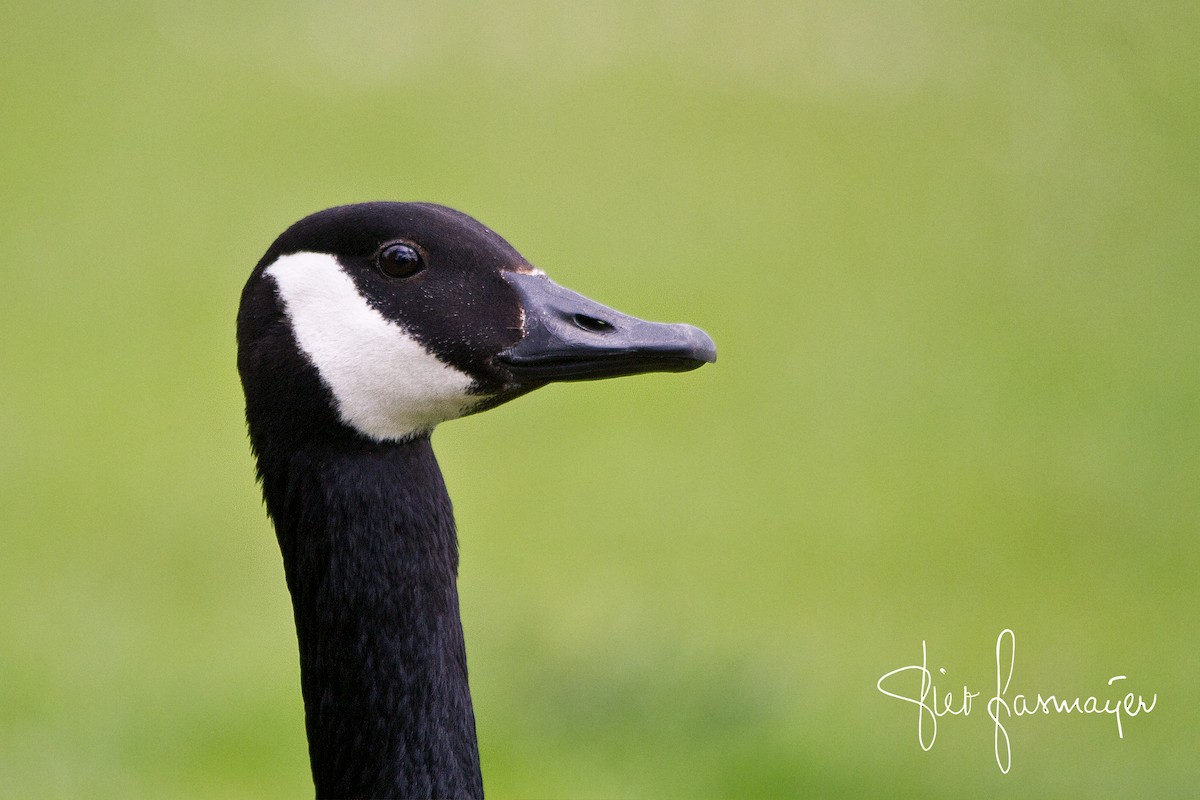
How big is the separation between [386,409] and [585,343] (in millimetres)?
264

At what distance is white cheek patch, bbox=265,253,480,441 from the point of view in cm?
174

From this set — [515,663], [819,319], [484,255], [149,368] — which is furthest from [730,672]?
[149,368]

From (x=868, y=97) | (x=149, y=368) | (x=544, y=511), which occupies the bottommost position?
(x=544, y=511)

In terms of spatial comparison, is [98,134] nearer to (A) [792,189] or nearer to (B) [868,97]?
(A) [792,189]

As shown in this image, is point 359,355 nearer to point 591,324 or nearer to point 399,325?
point 399,325

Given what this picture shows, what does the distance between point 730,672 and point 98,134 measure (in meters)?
5.39

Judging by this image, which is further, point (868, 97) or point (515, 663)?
point (868, 97)

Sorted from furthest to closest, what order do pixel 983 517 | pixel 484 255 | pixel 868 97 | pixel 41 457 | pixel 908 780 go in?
pixel 868 97 → pixel 41 457 → pixel 983 517 → pixel 908 780 → pixel 484 255

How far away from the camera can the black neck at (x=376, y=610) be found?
5.88ft

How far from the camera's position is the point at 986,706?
3.68 metres

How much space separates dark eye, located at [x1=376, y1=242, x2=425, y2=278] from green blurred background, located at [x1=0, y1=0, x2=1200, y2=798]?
188 centimetres
